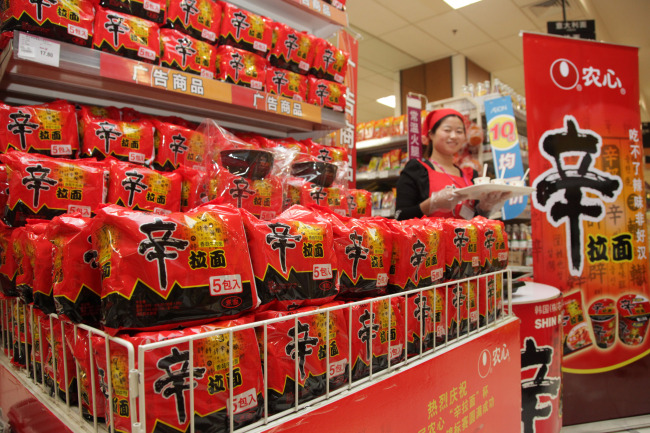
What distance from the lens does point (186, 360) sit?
598 mm

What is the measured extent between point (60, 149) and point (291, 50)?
3.15 ft

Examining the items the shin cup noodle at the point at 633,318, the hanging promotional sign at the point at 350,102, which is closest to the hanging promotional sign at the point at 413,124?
the hanging promotional sign at the point at 350,102

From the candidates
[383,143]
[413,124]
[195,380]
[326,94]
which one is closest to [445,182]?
[326,94]

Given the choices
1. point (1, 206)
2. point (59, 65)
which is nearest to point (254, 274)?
point (1, 206)

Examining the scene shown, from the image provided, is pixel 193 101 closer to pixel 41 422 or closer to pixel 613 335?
pixel 41 422

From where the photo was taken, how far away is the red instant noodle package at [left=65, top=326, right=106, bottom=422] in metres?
0.65

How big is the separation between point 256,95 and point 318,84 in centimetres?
33

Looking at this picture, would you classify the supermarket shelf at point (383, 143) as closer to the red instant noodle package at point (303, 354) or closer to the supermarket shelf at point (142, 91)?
the supermarket shelf at point (142, 91)

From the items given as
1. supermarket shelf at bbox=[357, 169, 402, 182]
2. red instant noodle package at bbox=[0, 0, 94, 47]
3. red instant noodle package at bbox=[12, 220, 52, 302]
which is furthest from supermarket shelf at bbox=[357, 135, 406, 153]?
red instant noodle package at bbox=[12, 220, 52, 302]

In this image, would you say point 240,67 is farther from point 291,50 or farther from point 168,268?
point 168,268

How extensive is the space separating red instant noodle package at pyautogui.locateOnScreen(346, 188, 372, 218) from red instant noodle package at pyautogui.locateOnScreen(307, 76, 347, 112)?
424 mm

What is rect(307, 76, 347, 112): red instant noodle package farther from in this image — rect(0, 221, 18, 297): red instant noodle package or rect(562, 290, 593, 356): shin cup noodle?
rect(562, 290, 593, 356): shin cup noodle

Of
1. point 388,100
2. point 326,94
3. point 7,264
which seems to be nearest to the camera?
point 7,264

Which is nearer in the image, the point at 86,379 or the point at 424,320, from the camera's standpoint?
the point at 86,379
